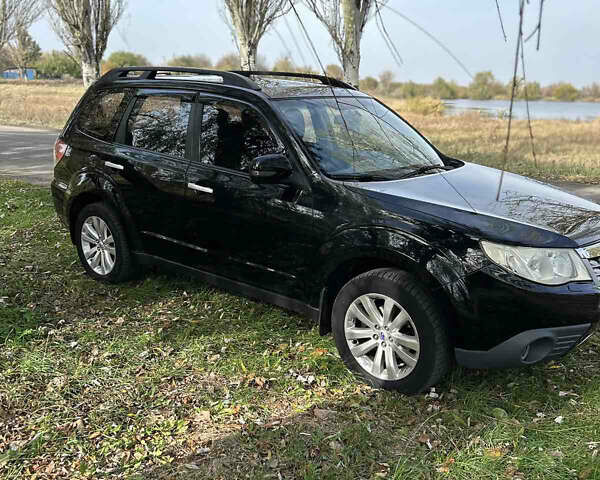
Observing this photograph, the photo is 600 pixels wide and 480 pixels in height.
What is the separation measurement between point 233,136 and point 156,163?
0.74 meters

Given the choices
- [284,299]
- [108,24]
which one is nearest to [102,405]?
[284,299]

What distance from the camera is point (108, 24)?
13.6 meters

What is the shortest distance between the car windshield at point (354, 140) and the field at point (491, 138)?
132 cm

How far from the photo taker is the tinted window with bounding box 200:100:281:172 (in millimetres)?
3859

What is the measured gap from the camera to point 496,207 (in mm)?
3240

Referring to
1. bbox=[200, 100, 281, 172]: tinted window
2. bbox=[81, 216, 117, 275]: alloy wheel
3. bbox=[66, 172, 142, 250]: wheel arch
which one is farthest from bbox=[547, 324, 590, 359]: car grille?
bbox=[81, 216, 117, 275]: alloy wheel

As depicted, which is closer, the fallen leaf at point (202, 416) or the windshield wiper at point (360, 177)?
the fallen leaf at point (202, 416)

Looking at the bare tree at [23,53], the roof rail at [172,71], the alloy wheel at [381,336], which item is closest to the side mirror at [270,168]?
the roof rail at [172,71]

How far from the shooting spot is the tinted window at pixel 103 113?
479 centimetres

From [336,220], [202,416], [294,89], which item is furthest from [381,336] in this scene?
[294,89]

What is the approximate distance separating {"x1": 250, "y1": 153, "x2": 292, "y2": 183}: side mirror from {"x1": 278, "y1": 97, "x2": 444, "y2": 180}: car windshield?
0.21m

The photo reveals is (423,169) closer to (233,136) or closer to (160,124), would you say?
(233,136)

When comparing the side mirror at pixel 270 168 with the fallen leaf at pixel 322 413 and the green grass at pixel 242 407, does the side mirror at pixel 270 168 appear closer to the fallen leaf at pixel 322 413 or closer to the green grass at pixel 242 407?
the green grass at pixel 242 407

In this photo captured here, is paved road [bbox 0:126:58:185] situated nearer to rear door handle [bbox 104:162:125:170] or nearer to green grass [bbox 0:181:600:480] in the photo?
rear door handle [bbox 104:162:125:170]
